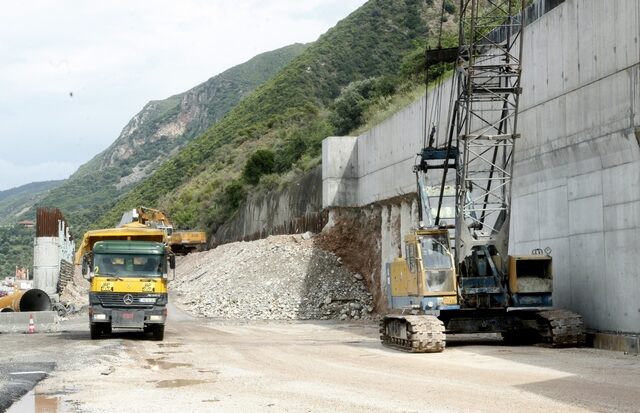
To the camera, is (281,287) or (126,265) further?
(281,287)

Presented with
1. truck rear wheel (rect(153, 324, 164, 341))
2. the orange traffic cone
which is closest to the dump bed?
truck rear wheel (rect(153, 324, 164, 341))

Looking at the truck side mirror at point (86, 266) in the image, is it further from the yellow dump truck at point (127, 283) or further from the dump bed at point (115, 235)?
the dump bed at point (115, 235)

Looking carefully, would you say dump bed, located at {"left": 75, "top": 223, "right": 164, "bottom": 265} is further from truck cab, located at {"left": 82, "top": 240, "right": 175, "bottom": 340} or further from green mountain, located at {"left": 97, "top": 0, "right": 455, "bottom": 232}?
green mountain, located at {"left": 97, "top": 0, "right": 455, "bottom": 232}

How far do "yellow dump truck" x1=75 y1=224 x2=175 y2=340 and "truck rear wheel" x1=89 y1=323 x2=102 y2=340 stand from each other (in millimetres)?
31

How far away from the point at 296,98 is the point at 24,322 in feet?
258

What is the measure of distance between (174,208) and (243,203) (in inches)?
1294

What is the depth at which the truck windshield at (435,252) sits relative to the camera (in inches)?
905

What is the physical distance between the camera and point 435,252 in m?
23.1

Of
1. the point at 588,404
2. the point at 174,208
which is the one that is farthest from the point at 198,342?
the point at 174,208

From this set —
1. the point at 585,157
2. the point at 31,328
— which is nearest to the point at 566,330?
the point at 585,157

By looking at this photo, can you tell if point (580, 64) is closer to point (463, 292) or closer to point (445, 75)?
point (463, 292)

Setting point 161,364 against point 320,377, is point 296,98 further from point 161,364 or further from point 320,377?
point 320,377

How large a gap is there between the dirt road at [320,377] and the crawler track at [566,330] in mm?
273

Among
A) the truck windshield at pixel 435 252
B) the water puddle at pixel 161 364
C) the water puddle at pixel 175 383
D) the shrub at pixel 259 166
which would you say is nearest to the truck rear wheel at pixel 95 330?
the water puddle at pixel 161 364
